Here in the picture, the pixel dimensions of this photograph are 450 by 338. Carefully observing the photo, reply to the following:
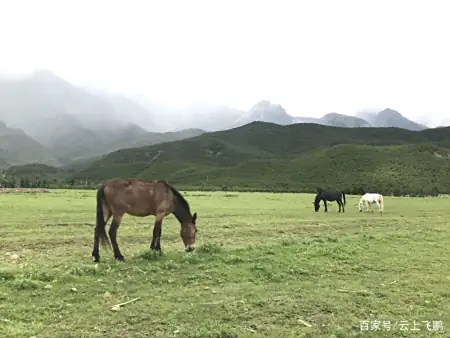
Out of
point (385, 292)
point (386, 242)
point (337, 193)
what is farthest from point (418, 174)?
point (385, 292)

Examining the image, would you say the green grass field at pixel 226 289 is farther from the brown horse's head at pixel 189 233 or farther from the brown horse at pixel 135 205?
the brown horse at pixel 135 205

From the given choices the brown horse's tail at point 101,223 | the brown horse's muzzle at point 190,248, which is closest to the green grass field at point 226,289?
the brown horse's muzzle at point 190,248

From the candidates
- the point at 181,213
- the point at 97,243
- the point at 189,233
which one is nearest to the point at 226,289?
the point at 189,233

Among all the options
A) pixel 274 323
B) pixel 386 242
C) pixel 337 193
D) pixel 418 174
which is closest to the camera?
pixel 274 323

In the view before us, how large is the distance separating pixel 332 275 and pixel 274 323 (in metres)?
3.96

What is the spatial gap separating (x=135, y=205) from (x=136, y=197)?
24 cm

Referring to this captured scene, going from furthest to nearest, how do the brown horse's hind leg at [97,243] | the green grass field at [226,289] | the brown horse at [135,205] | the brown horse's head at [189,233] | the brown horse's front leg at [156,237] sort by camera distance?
the brown horse's head at [189,233] → the brown horse's front leg at [156,237] → the brown horse at [135,205] → the brown horse's hind leg at [97,243] → the green grass field at [226,289]

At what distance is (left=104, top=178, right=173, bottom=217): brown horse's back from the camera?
11.5 meters

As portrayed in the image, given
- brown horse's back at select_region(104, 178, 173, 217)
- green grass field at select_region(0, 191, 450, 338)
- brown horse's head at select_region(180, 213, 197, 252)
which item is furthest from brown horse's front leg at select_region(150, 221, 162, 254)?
brown horse's head at select_region(180, 213, 197, 252)

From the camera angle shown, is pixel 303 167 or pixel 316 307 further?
pixel 303 167

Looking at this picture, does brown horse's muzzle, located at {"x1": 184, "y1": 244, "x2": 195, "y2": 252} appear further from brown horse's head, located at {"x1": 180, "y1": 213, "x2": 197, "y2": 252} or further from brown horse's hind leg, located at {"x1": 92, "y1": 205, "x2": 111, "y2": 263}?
brown horse's hind leg, located at {"x1": 92, "y1": 205, "x2": 111, "y2": 263}

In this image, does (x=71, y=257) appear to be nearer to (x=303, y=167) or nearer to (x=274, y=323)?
(x=274, y=323)

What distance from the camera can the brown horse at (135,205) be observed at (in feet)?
37.3

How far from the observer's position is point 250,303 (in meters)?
7.94
